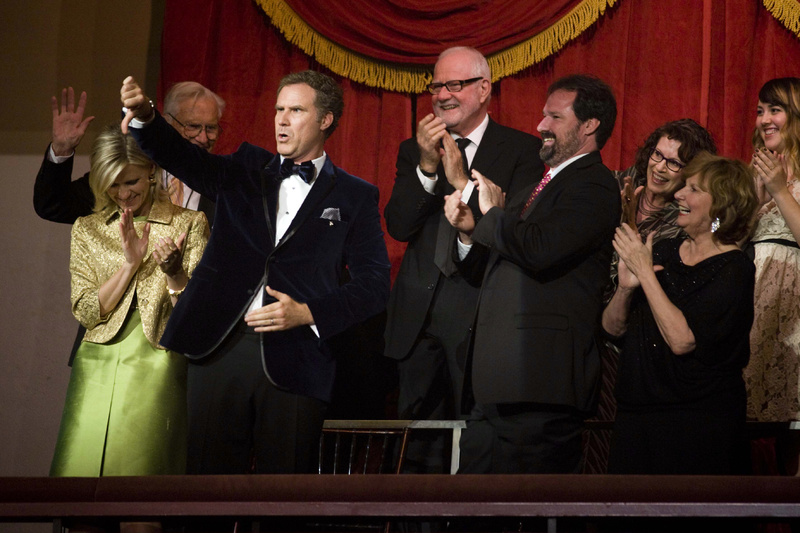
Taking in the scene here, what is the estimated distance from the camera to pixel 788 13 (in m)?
3.82

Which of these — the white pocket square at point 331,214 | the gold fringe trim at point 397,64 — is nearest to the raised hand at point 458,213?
the white pocket square at point 331,214

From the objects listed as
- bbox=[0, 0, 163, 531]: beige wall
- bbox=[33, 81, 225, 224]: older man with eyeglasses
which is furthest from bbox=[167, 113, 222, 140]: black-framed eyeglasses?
bbox=[0, 0, 163, 531]: beige wall

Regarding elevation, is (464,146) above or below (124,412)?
above

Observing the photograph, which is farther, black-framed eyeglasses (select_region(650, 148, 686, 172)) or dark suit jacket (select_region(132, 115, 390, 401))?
black-framed eyeglasses (select_region(650, 148, 686, 172))

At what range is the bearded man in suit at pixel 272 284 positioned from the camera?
2.50m

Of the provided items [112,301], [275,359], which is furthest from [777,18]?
[112,301]

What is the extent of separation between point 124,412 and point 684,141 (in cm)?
199

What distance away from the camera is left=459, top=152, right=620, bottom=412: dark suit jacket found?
2.45 metres

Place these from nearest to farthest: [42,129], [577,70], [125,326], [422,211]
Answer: [125,326] < [422,211] < [577,70] < [42,129]

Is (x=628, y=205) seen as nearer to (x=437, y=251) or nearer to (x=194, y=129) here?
(x=437, y=251)

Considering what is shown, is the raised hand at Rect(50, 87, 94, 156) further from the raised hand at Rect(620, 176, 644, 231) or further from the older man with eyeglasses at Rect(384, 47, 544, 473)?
the raised hand at Rect(620, 176, 644, 231)

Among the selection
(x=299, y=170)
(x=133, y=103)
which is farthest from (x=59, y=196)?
(x=299, y=170)

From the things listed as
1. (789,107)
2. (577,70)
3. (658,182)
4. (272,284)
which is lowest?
(272,284)

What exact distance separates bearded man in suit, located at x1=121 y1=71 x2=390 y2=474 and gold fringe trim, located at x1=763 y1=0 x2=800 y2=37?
2.06 metres
